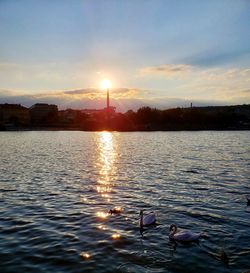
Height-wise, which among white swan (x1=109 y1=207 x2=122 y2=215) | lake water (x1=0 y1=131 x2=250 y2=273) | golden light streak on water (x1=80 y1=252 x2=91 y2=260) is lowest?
golden light streak on water (x1=80 y1=252 x2=91 y2=260)

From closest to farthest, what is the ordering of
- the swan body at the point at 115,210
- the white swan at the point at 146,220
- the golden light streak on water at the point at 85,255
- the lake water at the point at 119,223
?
the lake water at the point at 119,223, the golden light streak on water at the point at 85,255, the white swan at the point at 146,220, the swan body at the point at 115,210

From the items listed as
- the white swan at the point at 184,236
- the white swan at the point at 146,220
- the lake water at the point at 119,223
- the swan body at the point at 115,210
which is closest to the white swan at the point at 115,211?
the swan body at the point at 115,210

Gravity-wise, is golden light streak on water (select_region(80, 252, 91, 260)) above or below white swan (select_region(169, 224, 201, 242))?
below

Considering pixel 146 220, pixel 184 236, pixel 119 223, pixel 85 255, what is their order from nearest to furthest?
pixel 85 255
pixel 184 236
pixel 146 220
pixel 119 223

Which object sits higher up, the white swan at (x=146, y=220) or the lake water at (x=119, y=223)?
the white swan at (x=146, y=220)

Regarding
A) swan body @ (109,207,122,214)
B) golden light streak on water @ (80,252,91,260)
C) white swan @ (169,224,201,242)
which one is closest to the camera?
golden light streak on water @ (80,252,91,260)

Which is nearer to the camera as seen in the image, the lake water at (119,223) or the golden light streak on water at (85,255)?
the lake water at (119,223)

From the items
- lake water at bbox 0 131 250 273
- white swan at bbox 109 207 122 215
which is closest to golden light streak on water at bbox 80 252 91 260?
lake water at bbox 0 131 250 273

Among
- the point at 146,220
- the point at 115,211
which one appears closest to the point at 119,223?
the point at 146,220

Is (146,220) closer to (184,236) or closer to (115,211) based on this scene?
(184,236)

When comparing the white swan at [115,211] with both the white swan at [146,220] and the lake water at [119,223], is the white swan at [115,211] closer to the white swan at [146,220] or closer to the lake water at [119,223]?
the lake water at [119,223]

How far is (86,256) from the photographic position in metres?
13.5

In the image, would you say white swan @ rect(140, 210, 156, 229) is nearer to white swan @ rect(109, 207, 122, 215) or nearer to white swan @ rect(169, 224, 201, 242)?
white swan @ rect(169, 224, 201, 242)

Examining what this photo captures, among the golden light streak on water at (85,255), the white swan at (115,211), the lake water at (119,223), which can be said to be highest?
the white swan at (115,211)
